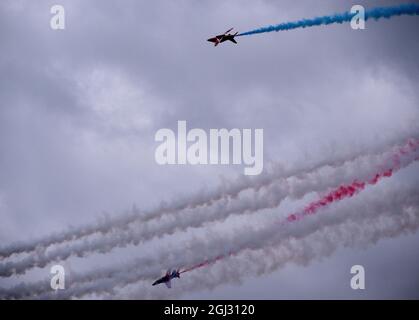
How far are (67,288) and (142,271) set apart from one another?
7.21 meters

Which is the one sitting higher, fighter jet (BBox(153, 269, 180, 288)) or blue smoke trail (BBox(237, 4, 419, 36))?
blue smoke trail (BBox(237, 4, 419, 36))

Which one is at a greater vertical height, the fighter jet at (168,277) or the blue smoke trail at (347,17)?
the blue smoke trail at (347,17)

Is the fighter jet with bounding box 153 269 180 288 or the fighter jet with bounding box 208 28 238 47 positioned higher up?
the fighter jet with bounding box 208 28 238 47

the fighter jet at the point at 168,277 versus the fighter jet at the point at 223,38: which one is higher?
the fighter jet at the point at 223,38
